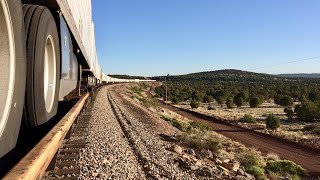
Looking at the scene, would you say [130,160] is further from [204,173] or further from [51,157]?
[51,157]

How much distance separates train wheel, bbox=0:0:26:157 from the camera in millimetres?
2965

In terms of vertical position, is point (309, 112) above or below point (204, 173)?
below

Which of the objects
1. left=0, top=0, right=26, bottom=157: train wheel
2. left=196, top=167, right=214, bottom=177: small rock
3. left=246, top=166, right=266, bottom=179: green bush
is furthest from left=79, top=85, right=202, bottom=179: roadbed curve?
left=0, top=0, right=26, bottom=157: train wheel

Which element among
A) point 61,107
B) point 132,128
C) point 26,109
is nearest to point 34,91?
point 26,109

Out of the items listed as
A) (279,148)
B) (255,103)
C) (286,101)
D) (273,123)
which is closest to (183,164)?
(279,148)

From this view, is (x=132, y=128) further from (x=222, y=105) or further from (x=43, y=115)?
(x=222, y=105)

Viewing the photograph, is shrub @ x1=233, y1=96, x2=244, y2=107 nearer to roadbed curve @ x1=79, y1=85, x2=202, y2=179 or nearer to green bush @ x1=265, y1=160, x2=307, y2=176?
green bush @ x1=265, y1=160, x2=307, y2=176

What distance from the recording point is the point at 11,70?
3.10m

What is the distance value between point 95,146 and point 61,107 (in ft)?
13.6

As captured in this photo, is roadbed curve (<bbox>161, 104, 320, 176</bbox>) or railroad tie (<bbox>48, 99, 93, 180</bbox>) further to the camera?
roadbed curve (<bbox>161, 104, 320, 176</bbox>)

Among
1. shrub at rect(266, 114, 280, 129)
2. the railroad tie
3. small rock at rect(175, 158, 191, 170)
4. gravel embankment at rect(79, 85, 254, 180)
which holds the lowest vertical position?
shrub at rect(266, 114, 280, 129)

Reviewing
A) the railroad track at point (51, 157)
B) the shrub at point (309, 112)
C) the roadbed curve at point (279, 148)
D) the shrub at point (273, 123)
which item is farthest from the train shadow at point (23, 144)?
the shrub at point (309, 112)

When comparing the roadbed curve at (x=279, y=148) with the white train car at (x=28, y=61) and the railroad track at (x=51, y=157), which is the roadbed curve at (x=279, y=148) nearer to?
the railroad track at (x=51, y=157)

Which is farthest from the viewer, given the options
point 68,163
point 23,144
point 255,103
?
point 255,103
